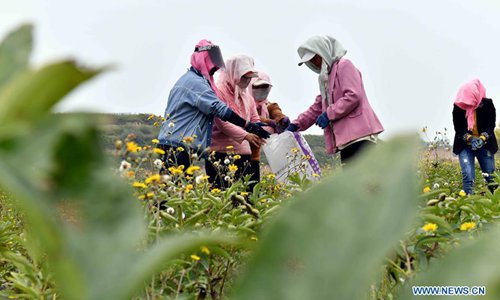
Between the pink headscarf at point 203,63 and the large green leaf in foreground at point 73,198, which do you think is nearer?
the large green leaf in foreground at point 73,198

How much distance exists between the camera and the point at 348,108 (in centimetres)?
541

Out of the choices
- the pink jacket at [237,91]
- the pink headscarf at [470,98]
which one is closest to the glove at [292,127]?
the pink jacket at [237,91]

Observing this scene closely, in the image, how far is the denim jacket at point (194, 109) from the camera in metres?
→ 5.46

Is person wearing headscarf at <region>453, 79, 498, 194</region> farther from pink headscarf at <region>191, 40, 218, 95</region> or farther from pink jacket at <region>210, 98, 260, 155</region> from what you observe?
pink headscarf at <region>191, 40, 218, 95</region>

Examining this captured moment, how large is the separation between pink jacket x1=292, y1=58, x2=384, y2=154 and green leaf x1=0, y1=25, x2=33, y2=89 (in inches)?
204

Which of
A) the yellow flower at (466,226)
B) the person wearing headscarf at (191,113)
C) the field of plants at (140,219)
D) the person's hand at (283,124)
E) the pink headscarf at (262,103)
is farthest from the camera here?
the pink headscarf at (262,103)

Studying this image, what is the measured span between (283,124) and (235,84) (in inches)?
33.9

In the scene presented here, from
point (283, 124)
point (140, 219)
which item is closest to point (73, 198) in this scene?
point (140, 219)

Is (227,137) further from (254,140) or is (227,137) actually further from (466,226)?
(466,226)

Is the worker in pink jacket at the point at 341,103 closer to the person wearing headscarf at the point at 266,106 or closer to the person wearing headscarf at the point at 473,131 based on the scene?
the person wearing headscarf at the point at 266,106

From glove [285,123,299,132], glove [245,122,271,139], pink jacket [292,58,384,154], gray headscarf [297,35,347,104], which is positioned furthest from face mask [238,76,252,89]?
pink jacket [292,58,384,154]

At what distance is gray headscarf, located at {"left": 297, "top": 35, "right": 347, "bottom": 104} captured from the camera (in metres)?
5.68

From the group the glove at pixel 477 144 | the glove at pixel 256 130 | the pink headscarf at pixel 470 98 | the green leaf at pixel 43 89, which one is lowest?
the glove at pixel 477 144

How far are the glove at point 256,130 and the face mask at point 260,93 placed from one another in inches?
45.7
